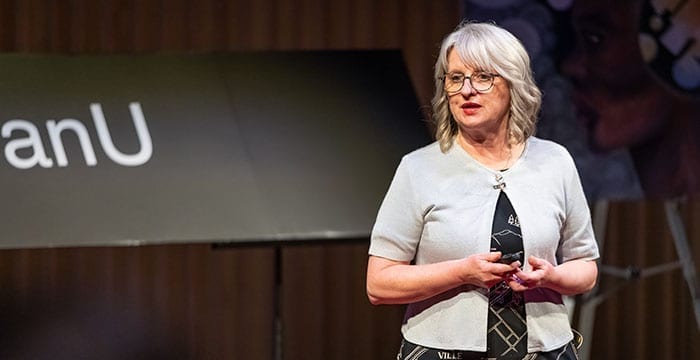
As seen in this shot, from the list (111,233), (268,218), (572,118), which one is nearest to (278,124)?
(268,218)

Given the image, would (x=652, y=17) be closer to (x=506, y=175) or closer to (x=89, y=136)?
(x=89, y=136)

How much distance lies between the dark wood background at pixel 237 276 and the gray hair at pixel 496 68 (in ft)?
8.49

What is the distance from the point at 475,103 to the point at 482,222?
226 mm

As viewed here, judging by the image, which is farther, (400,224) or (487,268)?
(400,224)

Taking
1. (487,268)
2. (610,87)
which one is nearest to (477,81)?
(487,268)

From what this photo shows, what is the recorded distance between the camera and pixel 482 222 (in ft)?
7.05

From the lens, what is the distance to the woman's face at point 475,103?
85.8 inches

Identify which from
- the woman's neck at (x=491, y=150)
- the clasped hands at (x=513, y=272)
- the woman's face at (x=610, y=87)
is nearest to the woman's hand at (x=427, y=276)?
the clasped hands at (x=513, y=272)

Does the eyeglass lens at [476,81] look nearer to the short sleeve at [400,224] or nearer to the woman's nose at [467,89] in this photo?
the woman's nose at [467,89]

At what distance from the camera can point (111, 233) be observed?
3.33m

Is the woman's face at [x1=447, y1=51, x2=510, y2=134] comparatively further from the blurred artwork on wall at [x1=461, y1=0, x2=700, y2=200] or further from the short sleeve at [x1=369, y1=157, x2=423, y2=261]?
the blurred artwork on wall at [x1=461, y1=0, x2=700, y2=200]

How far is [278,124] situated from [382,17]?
5.01ft

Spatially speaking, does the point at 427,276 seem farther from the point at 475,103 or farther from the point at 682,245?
the point at 682,245

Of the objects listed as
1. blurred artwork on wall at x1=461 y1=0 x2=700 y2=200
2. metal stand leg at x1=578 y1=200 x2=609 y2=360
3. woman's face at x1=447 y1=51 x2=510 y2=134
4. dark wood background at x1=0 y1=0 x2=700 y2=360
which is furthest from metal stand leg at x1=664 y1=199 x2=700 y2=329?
woman's face at x1=447 y1=51 x2=510 y2=134
